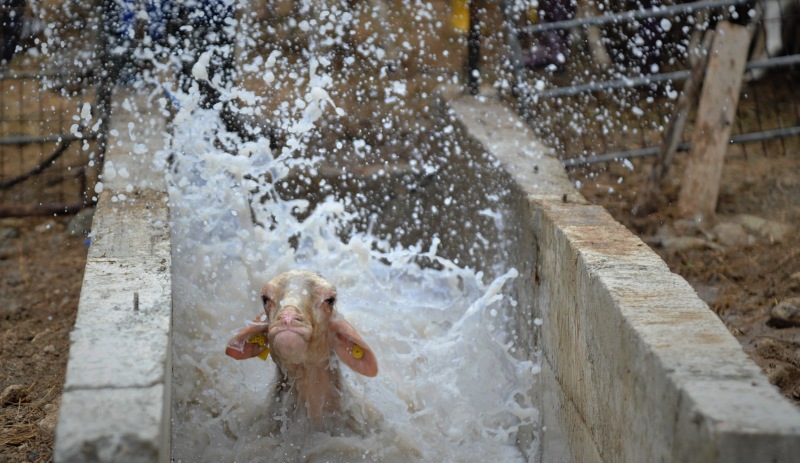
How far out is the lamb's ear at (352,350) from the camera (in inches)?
152

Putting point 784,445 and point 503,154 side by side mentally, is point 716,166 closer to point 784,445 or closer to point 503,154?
point 503,154

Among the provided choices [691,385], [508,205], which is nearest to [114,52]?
[508,205]

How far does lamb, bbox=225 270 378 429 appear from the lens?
146 inches

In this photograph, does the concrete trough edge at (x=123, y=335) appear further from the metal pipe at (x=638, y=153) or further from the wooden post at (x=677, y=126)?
the wooden post at (x=677, y=126)

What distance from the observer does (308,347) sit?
3.75 metres

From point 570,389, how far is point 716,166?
371cm

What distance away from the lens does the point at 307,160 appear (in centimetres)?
676

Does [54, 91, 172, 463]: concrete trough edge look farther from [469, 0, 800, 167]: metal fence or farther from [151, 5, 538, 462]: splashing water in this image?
[469, 0, 800, 167]: metal fence

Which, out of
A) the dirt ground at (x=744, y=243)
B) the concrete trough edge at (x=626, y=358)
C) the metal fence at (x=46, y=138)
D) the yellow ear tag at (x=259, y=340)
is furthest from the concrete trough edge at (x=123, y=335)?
the dirt ground at (x=744, y=243)

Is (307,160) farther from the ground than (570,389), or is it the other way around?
(307,160)

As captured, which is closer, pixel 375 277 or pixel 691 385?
pixel 691 385

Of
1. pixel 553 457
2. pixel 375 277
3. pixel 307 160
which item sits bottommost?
pixel 553 457

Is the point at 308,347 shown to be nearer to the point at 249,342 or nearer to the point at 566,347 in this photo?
the point at 249,342

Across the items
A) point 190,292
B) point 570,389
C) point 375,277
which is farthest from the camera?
point 375,277
